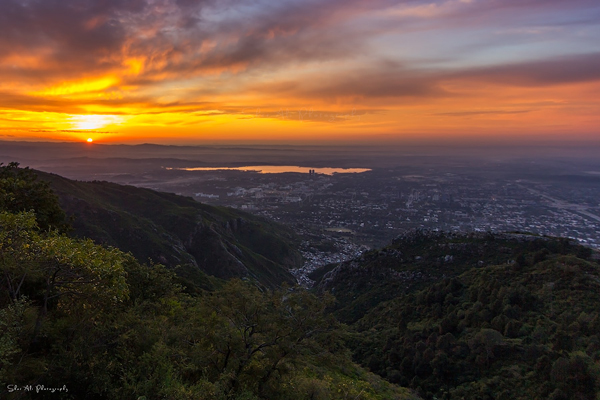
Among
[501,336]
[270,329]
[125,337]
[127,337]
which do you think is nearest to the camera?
[125,337]

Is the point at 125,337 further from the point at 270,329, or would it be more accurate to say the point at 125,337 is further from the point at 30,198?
the point at 30,198

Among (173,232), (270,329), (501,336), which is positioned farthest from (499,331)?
(173,232)

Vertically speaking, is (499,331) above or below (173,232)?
above

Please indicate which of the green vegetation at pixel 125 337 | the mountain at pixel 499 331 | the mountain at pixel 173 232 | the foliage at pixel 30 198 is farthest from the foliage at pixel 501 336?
the mountain at pixel 173 232

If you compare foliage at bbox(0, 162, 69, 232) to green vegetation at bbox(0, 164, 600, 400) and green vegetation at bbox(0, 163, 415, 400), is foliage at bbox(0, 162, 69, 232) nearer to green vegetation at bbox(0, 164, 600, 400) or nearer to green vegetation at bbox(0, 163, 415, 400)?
green vegetation at bbox(0, 164, 600, 400)

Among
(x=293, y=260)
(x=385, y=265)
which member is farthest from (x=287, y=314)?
(x=293, y=260)

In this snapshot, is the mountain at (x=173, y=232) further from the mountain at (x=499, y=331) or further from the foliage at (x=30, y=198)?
the mountain at (x=499, y=331)
